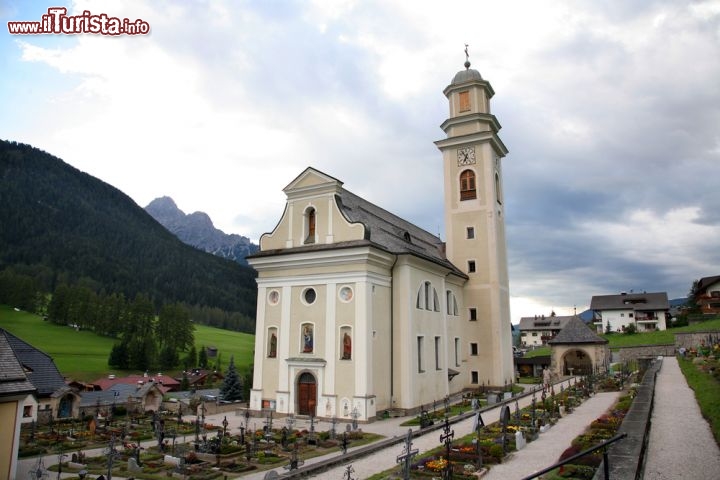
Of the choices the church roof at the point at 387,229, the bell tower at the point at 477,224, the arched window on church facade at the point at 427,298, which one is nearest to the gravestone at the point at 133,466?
the church roof at the point at 387,229

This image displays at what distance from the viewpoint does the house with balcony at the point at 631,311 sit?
78.1 metres

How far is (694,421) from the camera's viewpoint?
59.4 ft

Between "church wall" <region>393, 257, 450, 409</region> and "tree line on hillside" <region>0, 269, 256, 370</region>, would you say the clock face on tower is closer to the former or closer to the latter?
"church wall" <region>393, 257, 450, 409</region>

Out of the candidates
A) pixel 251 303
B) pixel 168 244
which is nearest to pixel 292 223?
pixel 251 303

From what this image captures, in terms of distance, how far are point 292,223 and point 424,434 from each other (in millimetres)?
14134

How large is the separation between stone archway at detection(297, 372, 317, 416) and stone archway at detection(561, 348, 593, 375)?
99.6ft

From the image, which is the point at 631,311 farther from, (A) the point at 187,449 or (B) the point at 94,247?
(B) the point at 94,247

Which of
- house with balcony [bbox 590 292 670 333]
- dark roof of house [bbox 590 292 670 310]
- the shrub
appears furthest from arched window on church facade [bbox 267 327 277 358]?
dark roof of house [bbox 590 292 670 310]

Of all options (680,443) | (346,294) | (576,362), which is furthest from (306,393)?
(576,362)

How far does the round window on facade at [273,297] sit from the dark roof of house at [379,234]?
2254 millimetres

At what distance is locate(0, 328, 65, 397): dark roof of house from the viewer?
104ft

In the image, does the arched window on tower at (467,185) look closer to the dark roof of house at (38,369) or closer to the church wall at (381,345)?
the church wall at (381,345)

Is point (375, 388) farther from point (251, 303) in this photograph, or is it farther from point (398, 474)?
point (251, 303)

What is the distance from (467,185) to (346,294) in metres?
16.5
